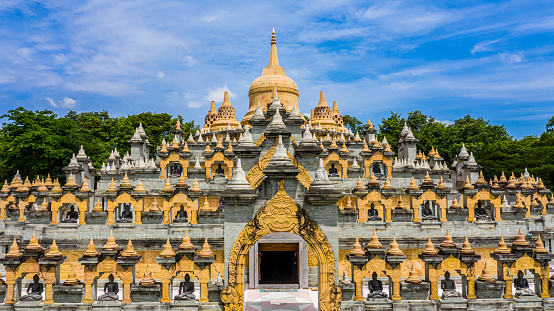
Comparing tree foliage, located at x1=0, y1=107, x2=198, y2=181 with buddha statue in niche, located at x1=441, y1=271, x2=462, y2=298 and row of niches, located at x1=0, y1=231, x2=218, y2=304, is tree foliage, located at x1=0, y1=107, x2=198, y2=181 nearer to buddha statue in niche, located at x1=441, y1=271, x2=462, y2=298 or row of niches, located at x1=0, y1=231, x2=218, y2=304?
row of niches, located at x1=0, y1=231, x2=218, y2=304

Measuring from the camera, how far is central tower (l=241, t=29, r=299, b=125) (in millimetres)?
45469

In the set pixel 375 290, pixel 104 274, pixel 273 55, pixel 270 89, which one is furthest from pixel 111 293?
pixel 273 55

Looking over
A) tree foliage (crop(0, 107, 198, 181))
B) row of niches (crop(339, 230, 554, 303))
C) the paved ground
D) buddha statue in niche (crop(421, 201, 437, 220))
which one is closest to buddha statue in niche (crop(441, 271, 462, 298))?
row of niches (crop(339, 230, 554, 303))

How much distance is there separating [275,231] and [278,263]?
10678 mm

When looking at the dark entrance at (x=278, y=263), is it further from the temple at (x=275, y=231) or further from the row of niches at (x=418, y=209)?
the row of niches at (x=418, y=209)

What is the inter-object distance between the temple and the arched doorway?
0.15ft

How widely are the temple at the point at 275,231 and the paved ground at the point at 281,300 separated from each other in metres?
0.51

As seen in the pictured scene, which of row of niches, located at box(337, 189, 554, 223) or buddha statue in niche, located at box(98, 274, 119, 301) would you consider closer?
buddha statue in niche, located at box(98, 274, 119, 301)

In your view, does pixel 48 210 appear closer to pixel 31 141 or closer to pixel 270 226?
pixel 270 226

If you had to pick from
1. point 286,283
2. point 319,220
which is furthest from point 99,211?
point 319,220

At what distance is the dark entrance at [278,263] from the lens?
2556 cm

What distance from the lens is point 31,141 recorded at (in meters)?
50.6

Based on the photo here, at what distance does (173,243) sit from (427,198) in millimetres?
16128

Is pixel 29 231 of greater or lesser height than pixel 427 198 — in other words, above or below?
below
